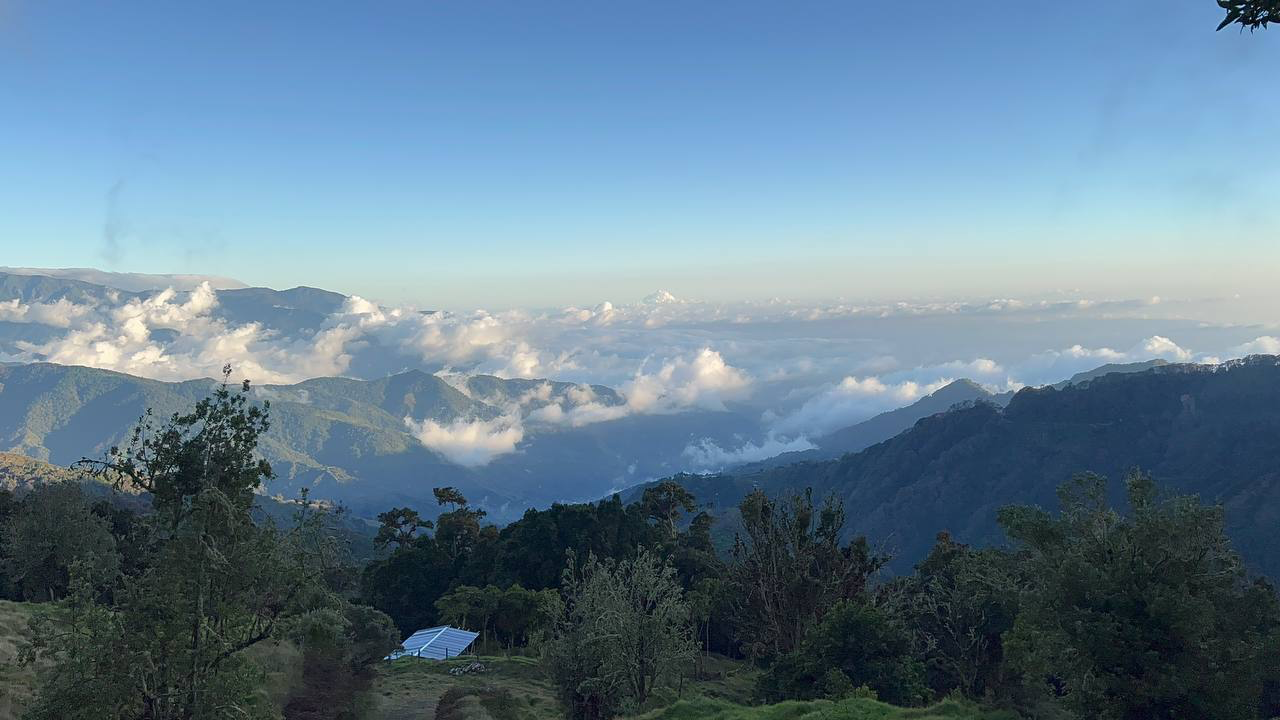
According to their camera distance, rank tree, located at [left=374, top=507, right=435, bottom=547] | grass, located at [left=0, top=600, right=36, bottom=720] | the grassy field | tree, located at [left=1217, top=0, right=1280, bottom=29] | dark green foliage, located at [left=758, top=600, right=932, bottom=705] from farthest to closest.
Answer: tree, located at [left=374, top=507, right=435, bottom=547]
dark green foliage, located at [left=758, top=600, right=932, bottom=705]
the grassy field
grass, located at [left=0, top=600, right=36, bottom=720]
tree, located at [left=1217, top=0, right=1280, bottom=29]

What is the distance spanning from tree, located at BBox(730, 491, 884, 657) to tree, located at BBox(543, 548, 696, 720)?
6.94 meters

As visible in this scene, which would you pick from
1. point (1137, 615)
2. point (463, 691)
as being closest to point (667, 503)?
point (463, 691)

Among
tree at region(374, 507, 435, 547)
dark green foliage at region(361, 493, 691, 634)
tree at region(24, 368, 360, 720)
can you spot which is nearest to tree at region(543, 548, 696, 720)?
tree at region(24, 368, 360, 720)

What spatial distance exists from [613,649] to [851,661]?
13.1 m

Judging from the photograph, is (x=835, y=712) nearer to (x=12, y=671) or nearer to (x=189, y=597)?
(x=189, y=597)

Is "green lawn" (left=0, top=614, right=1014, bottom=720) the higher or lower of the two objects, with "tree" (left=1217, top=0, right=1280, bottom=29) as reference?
lower

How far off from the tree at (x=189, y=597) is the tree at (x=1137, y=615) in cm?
2449

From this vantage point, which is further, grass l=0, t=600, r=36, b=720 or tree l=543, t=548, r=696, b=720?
Result: tree l=543, t=548, r=696, b=720

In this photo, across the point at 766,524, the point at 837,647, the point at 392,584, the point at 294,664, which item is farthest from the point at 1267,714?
the point at 392,584

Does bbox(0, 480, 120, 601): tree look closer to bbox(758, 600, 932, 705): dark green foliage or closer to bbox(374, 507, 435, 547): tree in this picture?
bbox(374, 507, 435, 547): tree

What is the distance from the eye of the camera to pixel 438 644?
206 feet

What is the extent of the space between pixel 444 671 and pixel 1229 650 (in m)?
46.6

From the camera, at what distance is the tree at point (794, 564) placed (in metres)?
39.8

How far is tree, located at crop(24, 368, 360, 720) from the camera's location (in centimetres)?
1786
